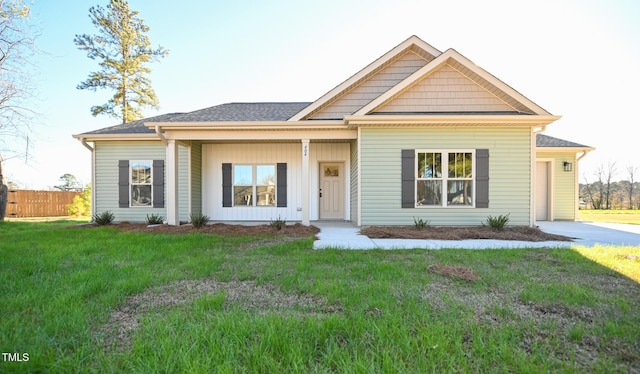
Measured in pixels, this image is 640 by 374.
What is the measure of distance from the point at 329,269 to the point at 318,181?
6279mm

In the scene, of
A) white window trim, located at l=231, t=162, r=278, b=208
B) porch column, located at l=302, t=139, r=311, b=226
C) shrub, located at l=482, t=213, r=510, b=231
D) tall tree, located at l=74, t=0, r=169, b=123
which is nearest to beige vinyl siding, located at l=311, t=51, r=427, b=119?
porch column, located at l=302, t=139, r=311, b=226

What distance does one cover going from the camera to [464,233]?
664cm

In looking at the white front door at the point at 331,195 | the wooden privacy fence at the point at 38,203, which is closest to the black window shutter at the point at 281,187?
the white front door at the point at 331,195

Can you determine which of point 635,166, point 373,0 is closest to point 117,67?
point 373,0

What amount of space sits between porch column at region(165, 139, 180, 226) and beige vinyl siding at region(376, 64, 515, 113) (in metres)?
6.12

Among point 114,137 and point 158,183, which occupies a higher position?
point 114,137

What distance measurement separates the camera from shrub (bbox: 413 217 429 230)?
7355mm

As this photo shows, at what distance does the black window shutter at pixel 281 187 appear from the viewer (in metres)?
9.77

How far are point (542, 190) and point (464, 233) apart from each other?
6.09 metres

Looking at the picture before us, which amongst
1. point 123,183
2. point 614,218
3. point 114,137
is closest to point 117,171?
point 123,183

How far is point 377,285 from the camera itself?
3.06 metres

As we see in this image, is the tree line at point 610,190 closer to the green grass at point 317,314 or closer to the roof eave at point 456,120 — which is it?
the roof eave at point 456,120

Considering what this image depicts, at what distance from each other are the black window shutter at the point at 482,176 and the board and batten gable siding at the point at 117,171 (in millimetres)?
9033

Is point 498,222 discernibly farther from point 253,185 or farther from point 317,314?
point 253,185
